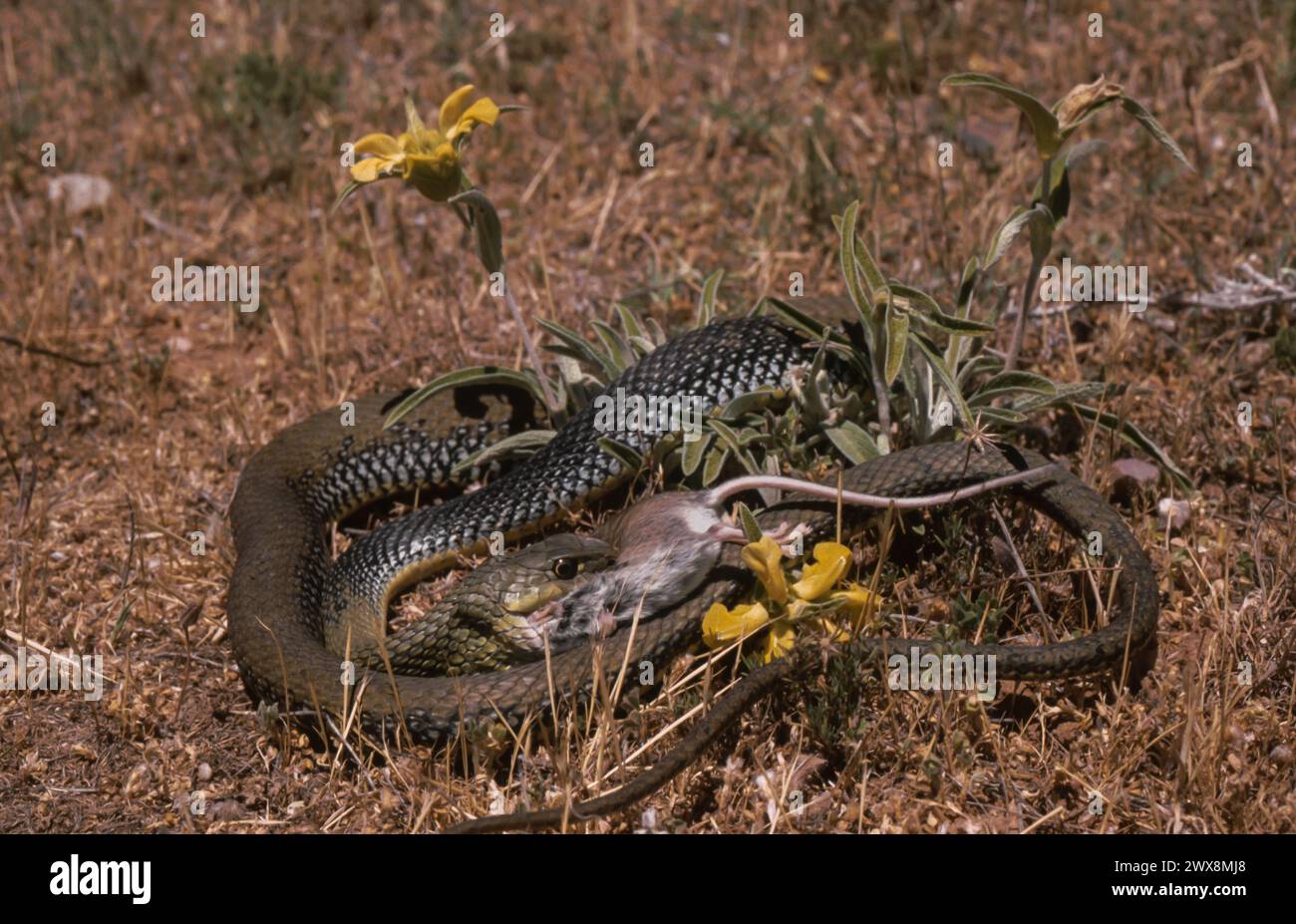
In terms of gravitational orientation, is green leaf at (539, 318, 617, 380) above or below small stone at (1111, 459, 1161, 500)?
above

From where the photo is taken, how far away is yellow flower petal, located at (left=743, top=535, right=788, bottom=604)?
4.72 m

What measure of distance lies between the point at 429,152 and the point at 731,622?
210cm

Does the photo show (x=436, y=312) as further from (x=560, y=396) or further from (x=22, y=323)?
(x=22, y=323)

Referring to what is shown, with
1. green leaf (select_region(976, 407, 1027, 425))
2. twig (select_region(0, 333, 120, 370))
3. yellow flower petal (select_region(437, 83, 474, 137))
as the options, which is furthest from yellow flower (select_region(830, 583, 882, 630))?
twig (select_region(0, 333, 120, 370))

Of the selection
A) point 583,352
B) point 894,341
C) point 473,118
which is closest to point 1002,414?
point 894,341

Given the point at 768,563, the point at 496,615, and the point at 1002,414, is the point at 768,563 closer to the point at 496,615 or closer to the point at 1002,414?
the point at 496,615

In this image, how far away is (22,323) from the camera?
23.9ft

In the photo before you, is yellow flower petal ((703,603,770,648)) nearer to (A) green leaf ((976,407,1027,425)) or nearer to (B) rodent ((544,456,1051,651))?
(B) rodent ((544,456,1051,651))

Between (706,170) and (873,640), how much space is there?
395 centimetres

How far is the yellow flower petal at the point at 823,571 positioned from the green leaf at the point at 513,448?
155 cm

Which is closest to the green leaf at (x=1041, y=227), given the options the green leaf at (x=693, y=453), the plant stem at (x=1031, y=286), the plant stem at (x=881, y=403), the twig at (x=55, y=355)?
the plant stem at (x=1031, y=286)

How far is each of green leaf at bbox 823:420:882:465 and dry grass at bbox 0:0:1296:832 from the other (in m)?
0.93

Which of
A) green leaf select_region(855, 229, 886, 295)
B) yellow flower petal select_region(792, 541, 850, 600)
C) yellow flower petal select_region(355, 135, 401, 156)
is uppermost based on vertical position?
yellow flower petal select_region(355, 135, 401, 156)

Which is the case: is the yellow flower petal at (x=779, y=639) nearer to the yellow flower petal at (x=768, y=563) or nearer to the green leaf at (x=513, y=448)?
the yellow flower petal at (x=768, y=563)
